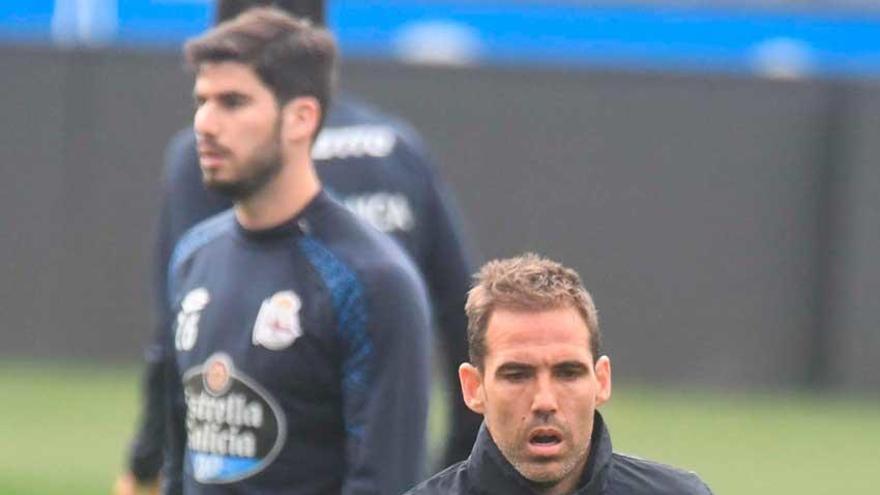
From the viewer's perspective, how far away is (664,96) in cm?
1645

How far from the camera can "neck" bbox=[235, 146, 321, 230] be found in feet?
18.9

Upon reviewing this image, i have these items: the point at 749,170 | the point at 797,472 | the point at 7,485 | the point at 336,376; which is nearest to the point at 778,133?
the point at 749,170

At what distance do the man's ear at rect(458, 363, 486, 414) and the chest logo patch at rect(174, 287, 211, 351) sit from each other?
3.70ft

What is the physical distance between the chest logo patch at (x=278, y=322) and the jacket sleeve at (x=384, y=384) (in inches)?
4.4

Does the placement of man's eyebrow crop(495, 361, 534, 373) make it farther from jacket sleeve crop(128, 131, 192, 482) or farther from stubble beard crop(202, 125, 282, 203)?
jacket sleeve crop(128, 131, 192, 482)

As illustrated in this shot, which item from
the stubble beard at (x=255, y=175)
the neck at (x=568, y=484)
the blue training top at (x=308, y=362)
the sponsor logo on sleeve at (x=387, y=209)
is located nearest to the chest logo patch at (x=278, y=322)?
the blue training top at (x=308, y=362)

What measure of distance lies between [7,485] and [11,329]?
476 centimetres

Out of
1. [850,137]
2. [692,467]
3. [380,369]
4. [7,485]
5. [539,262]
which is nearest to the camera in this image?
[539,262]

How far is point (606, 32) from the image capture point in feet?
58.6

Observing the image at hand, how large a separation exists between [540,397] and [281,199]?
139 cm

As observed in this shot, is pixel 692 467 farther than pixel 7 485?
Yes

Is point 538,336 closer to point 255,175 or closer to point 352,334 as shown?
point 352,334

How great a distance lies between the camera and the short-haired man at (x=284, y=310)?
5.55m

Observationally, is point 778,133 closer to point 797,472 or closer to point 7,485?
point 797,472
